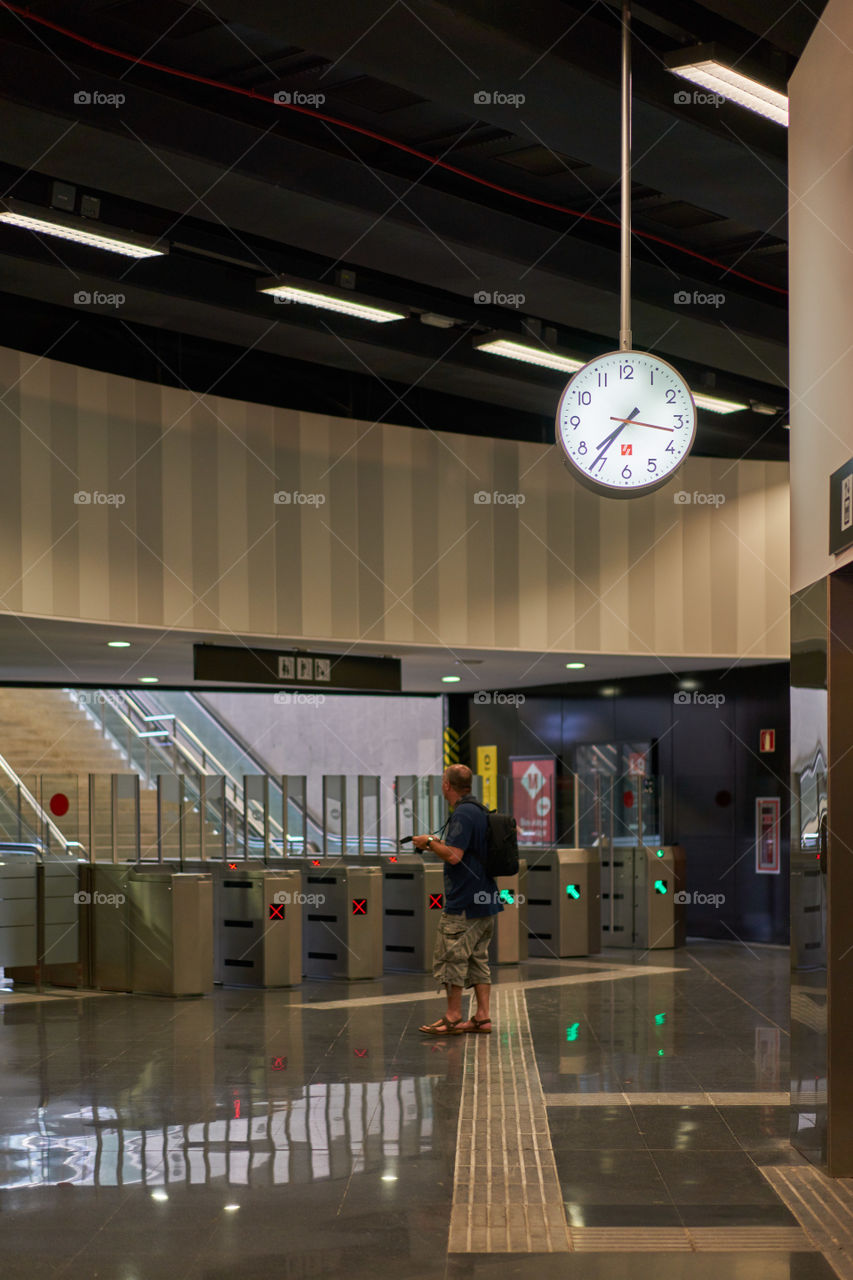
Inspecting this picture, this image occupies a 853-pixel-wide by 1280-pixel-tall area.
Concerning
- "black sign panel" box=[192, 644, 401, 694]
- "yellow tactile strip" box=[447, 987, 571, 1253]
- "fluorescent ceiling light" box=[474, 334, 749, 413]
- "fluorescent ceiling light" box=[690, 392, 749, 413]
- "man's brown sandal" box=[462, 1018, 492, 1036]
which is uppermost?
"fluorescent ceiling light" box=[474, 334, 749, 413]

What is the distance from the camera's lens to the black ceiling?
6.35 m

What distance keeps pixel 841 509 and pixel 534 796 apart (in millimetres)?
10401

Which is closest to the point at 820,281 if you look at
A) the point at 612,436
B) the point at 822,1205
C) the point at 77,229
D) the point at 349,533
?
the point at 612,436

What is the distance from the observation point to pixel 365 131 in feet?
24.5

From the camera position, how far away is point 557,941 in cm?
1259

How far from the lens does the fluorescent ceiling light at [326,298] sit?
852 cm

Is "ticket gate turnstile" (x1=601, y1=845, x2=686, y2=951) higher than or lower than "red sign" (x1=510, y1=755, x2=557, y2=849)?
lower

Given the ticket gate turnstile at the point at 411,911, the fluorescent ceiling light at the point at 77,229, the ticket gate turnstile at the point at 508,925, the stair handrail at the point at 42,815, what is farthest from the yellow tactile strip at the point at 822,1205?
the stair handrail at the point at 42,815

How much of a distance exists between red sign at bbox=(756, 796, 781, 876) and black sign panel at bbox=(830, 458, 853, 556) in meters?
8.37

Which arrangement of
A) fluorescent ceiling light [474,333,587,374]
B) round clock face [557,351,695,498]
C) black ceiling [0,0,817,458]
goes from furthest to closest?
fluorescent ceiling light [474,333,587,374]
round clock face [557,351,695,498]
black ceiling [0,0,817,458]

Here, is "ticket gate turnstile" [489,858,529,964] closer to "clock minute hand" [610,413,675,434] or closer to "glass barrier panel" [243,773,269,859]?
"glass barrier panel" [243,773,269,859]

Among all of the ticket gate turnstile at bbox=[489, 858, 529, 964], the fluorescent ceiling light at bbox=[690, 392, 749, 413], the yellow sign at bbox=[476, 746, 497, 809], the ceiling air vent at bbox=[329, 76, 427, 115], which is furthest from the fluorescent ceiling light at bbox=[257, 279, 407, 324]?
the yellow sign at bbox=[476, 746, 497, 809]

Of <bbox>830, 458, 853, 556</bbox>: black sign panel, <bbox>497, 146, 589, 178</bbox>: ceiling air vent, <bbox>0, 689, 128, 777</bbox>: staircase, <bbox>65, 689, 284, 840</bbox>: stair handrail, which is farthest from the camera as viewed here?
<bbox>65, 689, 284, 840</bbox>: stair handrail

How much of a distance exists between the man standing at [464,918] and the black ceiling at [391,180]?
342 centimetres
